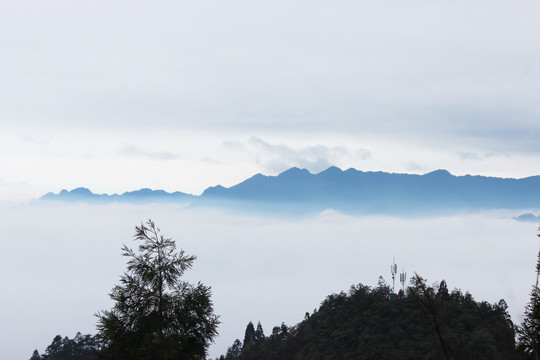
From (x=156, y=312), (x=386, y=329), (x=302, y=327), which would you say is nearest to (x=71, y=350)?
(x=302, y=327)

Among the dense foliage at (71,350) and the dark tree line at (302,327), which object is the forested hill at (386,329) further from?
the dense foliage at (71,350)

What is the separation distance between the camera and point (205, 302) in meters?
19.4

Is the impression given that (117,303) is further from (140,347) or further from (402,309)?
(402,309)

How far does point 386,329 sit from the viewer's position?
90.4 meters

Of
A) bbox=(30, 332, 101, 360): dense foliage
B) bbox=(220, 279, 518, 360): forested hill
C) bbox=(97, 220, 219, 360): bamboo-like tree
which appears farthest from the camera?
bbox=(30, 332, 101, 360): dense foliage

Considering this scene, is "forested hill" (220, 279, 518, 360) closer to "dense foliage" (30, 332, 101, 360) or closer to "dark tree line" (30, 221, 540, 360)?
"dark tree line" (30, 221, 540, 360)

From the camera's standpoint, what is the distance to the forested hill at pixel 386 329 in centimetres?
8044

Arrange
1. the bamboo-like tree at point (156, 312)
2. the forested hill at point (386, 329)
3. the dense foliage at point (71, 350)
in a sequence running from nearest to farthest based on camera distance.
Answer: the bamboo-like tree at point (156, 312)
the forested hill at point (386, 329)
the dense foliage at point (71, 350)

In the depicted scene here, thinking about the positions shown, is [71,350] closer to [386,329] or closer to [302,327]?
[302,327]

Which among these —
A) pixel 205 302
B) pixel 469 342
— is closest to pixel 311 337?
pixel 469 342

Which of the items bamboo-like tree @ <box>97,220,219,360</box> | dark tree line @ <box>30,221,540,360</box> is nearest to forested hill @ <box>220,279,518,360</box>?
dark tree line @ <box>30,221,540,360</box>

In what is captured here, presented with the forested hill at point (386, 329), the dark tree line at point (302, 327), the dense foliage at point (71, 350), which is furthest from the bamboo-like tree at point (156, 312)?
the dense foliage at point (71, 350)

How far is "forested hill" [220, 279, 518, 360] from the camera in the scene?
80.4 m

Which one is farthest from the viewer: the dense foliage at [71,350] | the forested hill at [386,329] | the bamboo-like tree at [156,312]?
the dense foliage at [71,350]
